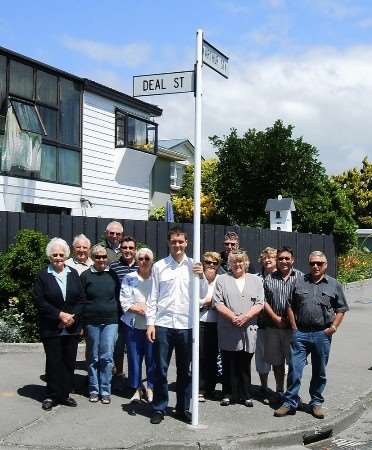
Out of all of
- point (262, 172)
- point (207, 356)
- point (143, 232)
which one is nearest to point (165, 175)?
point (262, 172)

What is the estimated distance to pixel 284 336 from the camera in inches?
294

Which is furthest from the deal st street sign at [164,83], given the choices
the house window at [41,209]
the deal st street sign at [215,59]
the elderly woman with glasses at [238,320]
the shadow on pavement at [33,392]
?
the house window at [41,209]

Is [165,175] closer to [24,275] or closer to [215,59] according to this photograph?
[24,275]

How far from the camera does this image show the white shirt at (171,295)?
6586 mm

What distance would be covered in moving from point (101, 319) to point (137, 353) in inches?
20.8

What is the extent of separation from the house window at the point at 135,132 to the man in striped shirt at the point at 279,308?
50.5ft

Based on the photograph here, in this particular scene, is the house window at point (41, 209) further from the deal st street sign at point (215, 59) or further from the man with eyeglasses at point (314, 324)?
the man with eyeglasses at point (314, 324)

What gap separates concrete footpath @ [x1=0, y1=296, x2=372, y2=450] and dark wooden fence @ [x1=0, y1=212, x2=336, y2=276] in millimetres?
3342

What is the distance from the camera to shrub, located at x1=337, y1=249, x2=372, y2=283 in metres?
22.7

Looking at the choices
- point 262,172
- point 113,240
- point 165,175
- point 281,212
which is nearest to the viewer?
point 113,240

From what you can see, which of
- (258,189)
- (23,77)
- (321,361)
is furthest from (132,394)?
(258,189)

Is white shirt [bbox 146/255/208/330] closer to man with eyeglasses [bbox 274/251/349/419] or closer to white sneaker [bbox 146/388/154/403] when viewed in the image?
white sneaker [bbox 146/388/154/403]

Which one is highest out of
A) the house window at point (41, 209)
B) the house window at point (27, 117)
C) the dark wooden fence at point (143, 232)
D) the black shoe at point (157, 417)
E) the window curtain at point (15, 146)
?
the house window at point (27, 117)

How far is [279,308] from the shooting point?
7.34 metres
